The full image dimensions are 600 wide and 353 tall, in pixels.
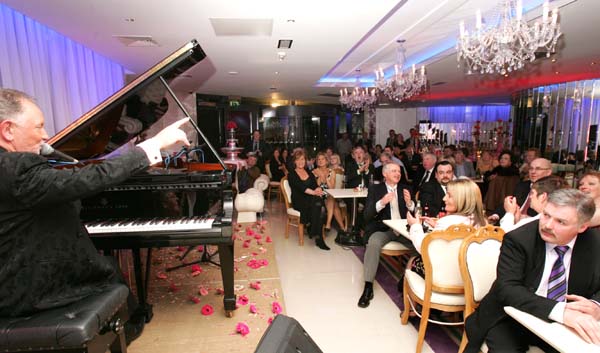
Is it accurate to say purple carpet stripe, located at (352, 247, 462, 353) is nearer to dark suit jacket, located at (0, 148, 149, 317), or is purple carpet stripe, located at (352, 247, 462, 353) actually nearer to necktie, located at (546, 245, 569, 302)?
necktie, located at (546, 245, 569, 302)

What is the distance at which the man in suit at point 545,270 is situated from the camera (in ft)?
5.45

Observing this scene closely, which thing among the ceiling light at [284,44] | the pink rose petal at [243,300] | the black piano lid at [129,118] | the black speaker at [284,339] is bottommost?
the pink rose petal at [243,300]

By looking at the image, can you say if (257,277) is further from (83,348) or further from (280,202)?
(280,202)

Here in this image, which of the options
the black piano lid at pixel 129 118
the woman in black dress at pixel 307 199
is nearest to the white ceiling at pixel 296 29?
the black piano lid at pixel 129 118

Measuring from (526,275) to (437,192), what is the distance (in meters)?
1.99

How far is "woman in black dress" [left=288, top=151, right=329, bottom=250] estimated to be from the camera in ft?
15.6

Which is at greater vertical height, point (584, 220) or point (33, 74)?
point (33, 74)

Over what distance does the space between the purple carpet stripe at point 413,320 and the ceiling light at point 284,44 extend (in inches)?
118

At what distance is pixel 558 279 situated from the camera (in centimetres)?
176

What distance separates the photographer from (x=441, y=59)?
229 inches

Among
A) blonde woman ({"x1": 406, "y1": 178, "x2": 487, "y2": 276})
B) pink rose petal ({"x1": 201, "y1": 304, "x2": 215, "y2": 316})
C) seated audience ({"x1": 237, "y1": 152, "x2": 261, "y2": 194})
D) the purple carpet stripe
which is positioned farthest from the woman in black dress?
blonde woman ({"x1": 406, "y1": 178, "x2": 487, "y2": 276})

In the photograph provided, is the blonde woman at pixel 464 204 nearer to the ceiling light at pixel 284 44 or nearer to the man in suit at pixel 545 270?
the man in suit at pixel 545 270

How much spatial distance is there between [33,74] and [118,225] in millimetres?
2786

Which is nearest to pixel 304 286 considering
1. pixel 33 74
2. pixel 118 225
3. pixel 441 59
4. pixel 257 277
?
pixel 257 277
